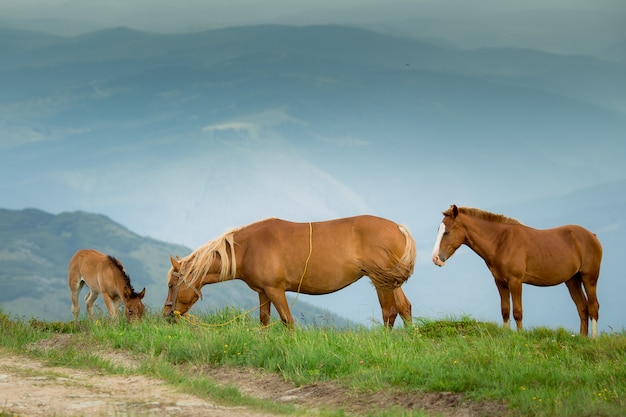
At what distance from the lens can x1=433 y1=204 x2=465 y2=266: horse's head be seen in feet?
55.0

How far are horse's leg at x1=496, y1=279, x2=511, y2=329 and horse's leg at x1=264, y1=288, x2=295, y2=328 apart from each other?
3656 millimetres

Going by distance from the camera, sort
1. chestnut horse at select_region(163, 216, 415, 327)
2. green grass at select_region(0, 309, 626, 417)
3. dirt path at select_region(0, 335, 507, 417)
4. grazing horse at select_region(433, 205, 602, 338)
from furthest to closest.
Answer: grazing horse at select_region(433, 205, 602, 338), chestnut horse at select_region(163, 216, 415, 327), green grass at select_region(0, 309, 626, 417), dirt path at select_region(0, 335, 507, 417)

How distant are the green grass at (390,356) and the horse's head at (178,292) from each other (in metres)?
0.32

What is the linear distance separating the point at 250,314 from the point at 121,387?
4820mm

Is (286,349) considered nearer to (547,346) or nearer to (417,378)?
(417,378)

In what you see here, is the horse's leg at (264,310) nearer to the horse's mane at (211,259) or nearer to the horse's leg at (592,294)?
the horse's mane at (211,259)

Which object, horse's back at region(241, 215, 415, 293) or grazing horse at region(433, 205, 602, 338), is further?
grazing horse at region(433, 205, 602, 338)

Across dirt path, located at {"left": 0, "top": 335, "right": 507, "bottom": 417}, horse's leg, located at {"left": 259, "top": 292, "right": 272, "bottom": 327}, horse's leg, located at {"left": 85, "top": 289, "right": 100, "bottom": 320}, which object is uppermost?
horse's leg, located at {"left": 85, "top": 289, "right": 100, "bottom": 320}

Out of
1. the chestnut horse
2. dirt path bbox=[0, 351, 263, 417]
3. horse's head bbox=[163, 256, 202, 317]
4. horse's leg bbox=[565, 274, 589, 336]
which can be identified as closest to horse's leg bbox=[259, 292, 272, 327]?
the chestnut horse

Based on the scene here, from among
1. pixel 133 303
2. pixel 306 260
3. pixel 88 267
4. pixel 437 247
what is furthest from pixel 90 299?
pixel 437 247

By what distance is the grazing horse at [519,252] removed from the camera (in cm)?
1680

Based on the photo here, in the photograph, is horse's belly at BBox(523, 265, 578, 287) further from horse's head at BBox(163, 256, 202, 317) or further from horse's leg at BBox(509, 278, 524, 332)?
horse's head at BBox(163, 256, 202, 317)

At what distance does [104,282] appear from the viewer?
21.8 m

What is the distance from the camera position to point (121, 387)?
12.4m
